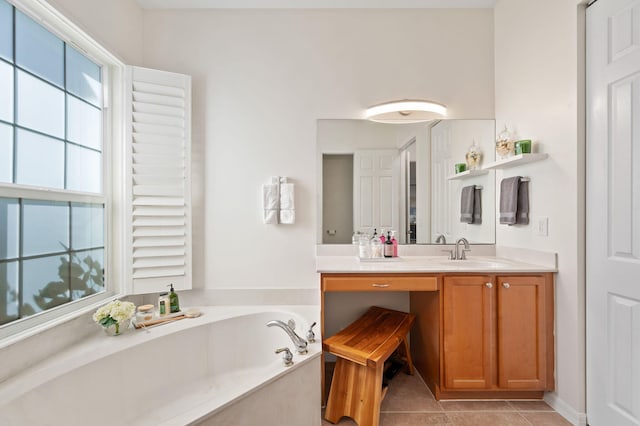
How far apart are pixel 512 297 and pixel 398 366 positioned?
96 cm

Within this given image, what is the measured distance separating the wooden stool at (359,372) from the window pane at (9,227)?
1.61 metres

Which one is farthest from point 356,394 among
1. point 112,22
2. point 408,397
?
point 112,22

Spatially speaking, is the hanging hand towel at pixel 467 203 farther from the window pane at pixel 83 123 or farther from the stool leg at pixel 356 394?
the window pane at pixel 83 123

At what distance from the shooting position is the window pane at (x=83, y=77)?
6.02 feet

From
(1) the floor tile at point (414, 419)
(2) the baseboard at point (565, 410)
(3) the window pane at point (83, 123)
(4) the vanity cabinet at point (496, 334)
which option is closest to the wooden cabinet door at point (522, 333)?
(4) the vanity cabinet at point (496, 334)

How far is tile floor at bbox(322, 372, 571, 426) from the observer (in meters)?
1.76

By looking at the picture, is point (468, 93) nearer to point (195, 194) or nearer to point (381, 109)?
point (381, 109)

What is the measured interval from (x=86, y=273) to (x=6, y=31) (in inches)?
52.3

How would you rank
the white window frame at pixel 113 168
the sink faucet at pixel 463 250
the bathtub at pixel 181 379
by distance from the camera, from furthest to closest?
the sink faucet at pixel 463 250, the white window frame at pixel 113 168, the bathtub at pixel 181 379

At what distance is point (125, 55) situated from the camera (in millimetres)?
2221

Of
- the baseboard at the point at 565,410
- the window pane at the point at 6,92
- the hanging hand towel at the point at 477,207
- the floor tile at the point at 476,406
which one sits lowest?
the floor tile at the point at 476,406

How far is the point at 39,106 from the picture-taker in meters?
1.61

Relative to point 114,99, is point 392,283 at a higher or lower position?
lower

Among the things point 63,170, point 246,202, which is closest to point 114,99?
point 63,170
